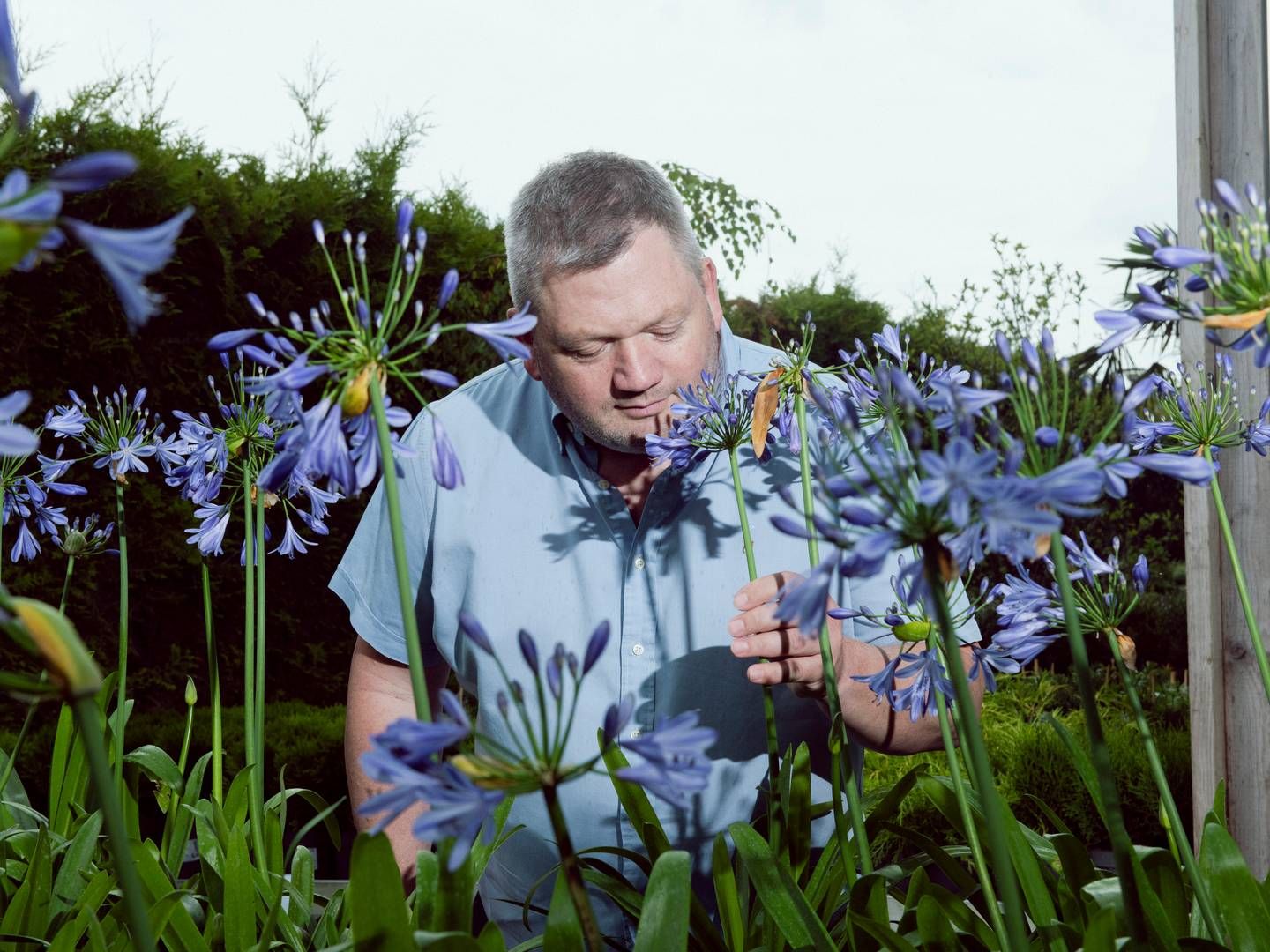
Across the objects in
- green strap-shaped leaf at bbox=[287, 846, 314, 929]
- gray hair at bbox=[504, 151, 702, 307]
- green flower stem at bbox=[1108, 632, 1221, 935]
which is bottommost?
green strap-shaped leaf at bbox=[287, 846, 314, 929]

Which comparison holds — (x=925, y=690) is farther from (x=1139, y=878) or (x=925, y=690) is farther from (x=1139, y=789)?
(x=1139, y=789)

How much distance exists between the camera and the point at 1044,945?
4.10ft

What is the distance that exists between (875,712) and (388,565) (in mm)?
1177

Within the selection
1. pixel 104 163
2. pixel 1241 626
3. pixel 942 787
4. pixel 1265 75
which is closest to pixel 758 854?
pixel 942 787

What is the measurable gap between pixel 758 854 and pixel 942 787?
0.28 m

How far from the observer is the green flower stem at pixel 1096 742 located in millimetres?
808

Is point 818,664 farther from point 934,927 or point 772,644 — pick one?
point 934,927

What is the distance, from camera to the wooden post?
10.0 ft

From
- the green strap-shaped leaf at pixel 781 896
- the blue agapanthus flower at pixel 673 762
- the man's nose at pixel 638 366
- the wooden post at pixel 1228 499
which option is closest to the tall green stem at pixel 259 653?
the man's nose at pixel 638 366

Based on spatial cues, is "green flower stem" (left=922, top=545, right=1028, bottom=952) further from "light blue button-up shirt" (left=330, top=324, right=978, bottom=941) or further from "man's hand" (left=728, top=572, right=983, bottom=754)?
"light blue button-up shirt" (left=330, top=324, right=978, bottom=941)

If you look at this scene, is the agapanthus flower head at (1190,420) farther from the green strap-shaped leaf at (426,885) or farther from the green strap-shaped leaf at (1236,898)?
the green strap-shaped leaf at (426,885)

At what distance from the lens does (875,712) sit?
1919 mm

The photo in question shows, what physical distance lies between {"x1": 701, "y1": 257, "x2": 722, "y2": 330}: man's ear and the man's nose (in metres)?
0.26

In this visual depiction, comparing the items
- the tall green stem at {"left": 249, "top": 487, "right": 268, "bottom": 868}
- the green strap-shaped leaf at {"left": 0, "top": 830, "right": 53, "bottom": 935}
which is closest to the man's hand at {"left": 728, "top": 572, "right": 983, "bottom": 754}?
the tall green stem at {"left": 249, "top": 487, "right": 268, "bottom": 868}
